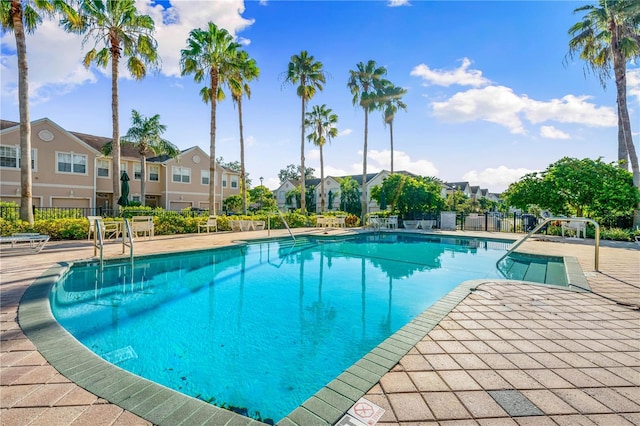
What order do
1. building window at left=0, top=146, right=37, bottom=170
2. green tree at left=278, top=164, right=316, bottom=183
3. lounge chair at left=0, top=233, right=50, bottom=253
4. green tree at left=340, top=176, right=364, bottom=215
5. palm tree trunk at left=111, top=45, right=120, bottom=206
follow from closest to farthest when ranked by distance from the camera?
lounge chair at left=0, top=233, right=50, bottom=253
palm tree trunk at left=111, top=45, right=120, bottom=206
building window at left=0, top=146, right=37, bottom=170
green tree at left=340, top=176, right=364, bottom=215
green tree at left=278, top=164, right=316, bottom=183

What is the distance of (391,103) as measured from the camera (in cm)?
2711

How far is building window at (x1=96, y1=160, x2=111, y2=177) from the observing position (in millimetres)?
22125

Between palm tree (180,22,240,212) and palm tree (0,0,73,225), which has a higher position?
palm tree (180,22,240,212)

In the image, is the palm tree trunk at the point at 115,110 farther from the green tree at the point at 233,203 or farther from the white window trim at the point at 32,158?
the green tree at the point at 233,203

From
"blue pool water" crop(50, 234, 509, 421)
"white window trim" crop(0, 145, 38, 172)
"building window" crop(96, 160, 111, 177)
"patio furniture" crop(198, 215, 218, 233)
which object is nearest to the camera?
"blue pool water" crop(50, 234, 509, 421)

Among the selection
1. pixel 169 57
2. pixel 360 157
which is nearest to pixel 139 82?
pixel 169 57

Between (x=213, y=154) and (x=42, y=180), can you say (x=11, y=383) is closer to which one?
(x=213, y=154)

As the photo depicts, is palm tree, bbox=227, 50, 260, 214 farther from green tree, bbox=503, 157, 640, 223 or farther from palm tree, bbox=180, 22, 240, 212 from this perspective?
green tree, bbox=503, 157, 640, 223

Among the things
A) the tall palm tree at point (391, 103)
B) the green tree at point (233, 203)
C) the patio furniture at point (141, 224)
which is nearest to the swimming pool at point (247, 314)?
the patio furniture at point (141, 224)

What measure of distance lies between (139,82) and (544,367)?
1880cm

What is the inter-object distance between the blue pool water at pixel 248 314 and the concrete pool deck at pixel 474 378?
0.86 m

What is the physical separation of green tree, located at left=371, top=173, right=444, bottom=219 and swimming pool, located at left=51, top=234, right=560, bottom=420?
10303 mm

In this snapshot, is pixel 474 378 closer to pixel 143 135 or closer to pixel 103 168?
pixel 143 135

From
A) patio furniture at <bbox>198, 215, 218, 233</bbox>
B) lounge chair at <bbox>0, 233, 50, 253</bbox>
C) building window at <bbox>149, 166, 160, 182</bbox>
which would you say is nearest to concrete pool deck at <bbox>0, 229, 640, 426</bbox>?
lounge chair at <bbox>0, 233, 50, 253</bbox>
